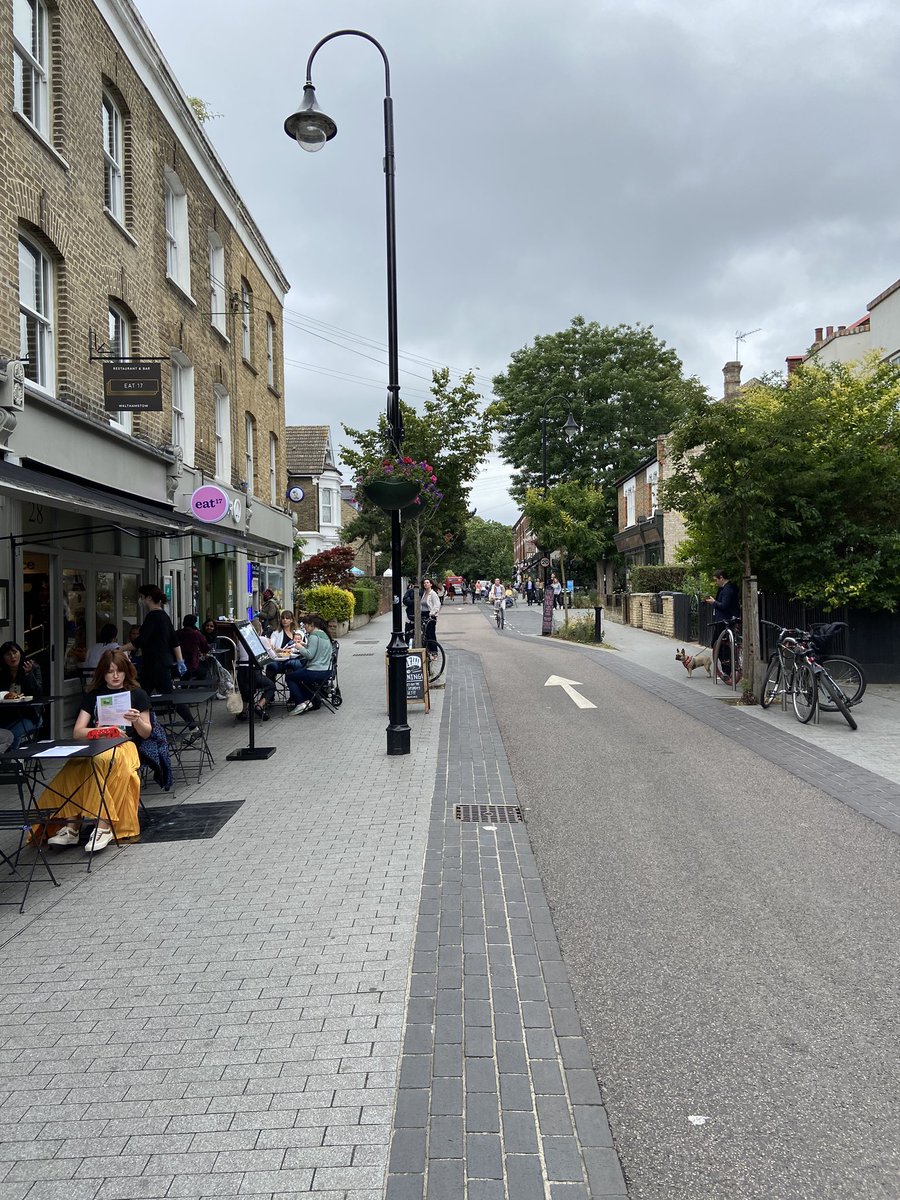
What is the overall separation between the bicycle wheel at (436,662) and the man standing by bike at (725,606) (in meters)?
4.82

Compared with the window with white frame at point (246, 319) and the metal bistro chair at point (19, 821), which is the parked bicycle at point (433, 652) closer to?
the window with white frame at point (246, 319)

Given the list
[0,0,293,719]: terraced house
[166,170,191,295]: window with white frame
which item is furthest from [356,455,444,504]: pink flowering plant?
[166,170,191,295]: window with white frame

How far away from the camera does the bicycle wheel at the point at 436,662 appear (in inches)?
611

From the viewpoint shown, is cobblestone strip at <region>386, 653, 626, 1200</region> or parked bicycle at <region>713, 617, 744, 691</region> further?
parked bicycle at <region>713, 617, 744, 691</region>

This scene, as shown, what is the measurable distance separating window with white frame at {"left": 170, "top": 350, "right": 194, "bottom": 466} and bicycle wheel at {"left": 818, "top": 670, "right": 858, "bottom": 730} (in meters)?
11.3

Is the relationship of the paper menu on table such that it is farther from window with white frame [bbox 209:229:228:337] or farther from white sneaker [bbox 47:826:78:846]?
window with white frame [bbox 209:229:228:337]

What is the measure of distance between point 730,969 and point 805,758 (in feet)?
17.3

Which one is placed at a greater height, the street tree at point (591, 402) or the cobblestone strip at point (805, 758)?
the street tree at point (591, 402)

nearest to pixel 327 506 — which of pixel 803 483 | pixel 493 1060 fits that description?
pixel 803 483

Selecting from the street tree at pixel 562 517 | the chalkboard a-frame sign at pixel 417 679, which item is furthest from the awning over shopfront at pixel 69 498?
the street tree at pixel 562 517

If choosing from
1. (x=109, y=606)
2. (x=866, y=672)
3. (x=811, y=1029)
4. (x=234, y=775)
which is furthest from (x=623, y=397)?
(x=811, y=1029)

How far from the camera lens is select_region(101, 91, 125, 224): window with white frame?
12484 millimetres

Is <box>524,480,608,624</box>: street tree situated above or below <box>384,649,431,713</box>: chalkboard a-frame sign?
above

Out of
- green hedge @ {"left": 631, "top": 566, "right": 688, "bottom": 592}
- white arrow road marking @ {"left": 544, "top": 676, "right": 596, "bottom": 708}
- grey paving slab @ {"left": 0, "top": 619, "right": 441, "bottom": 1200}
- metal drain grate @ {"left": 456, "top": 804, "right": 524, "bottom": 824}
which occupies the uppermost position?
green hedge @ {"left": 631, "top": 566, "right": 688, "bottom": 592}
